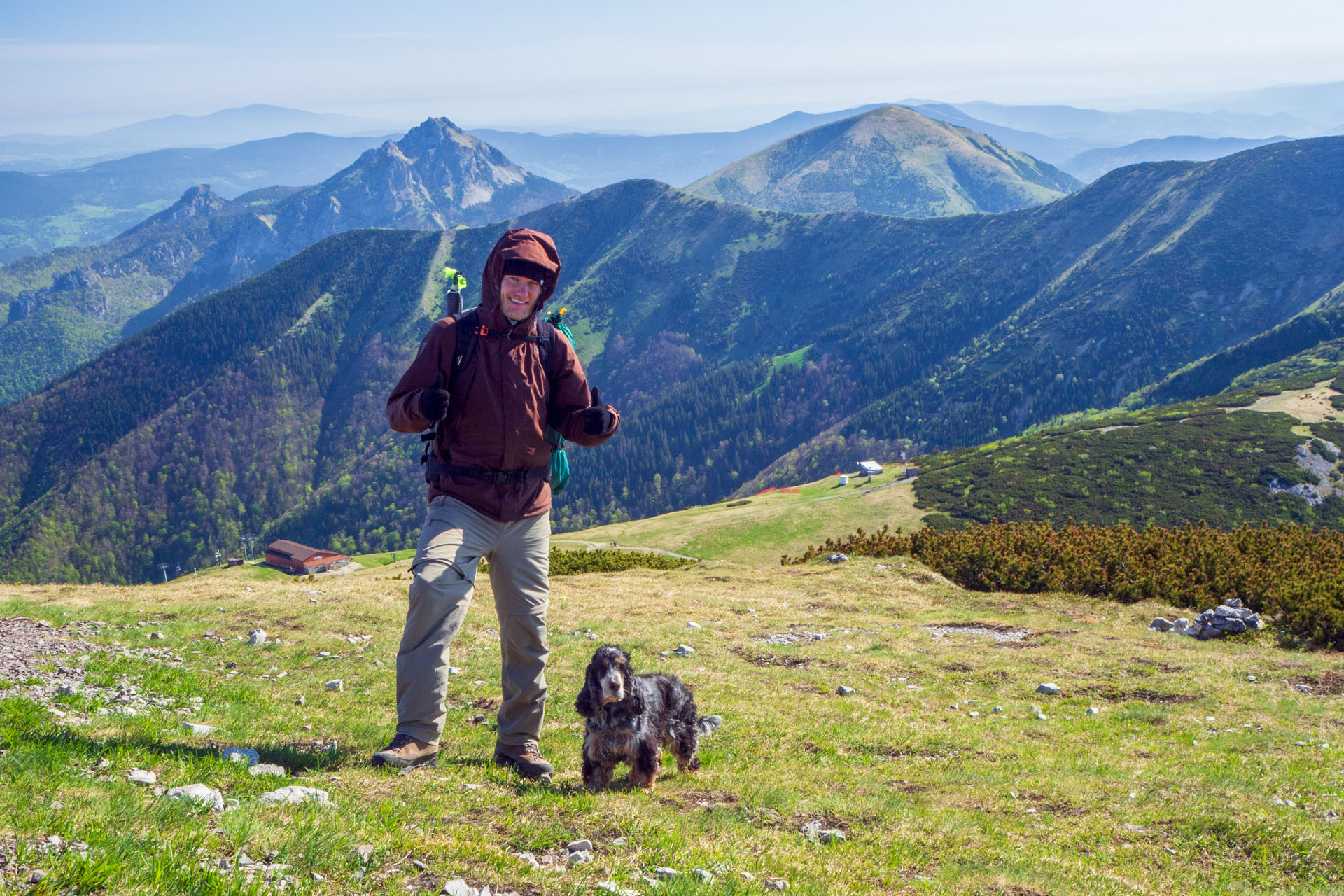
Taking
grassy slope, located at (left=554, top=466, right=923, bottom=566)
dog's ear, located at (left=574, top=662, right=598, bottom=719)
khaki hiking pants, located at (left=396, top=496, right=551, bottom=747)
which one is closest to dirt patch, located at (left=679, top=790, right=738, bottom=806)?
dog's ear, located at (left=574, top=662, right=598, bottom=719)

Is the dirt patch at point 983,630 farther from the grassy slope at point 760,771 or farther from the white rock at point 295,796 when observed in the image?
the white rock at point 295,796

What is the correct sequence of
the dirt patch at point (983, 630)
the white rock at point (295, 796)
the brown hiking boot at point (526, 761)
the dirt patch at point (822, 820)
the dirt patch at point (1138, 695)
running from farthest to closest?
the dirt patch at point (983, 630) < the dirt patch at point (1138, 695) < the brown hiking boot at point (526, 761) < the dirt patch at point (822, 820) < the white rock at point (295, 796)

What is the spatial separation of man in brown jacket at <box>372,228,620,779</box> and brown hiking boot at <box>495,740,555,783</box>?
1 centimetres

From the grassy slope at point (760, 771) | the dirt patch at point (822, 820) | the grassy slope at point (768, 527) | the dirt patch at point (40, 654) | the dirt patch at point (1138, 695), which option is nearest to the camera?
the grassy slope at point (760, 771)

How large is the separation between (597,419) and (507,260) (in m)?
1.93

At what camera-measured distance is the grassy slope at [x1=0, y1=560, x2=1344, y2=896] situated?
18.0ft

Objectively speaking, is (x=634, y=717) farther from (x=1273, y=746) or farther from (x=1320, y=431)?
(x=1320, y=431)

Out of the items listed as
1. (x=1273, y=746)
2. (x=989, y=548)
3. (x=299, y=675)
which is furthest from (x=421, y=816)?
(x=989, y=548)

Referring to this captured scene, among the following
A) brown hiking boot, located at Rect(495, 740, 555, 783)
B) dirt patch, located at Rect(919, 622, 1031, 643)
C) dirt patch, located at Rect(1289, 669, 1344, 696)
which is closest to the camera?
brown hiking boot, located at Rect(495, 740, 555, 783)

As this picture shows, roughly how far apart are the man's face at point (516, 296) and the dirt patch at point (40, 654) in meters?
7.23

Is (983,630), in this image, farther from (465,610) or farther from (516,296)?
(516,296)

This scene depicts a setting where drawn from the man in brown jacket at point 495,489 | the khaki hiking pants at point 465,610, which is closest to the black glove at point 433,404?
the man in brown jacket at point 495,489

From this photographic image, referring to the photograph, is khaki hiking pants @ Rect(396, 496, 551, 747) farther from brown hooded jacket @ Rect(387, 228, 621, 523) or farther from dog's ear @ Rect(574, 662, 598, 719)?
dog's ear @ Rect(574, 662, 598, 719)

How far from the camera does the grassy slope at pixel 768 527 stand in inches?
2314
